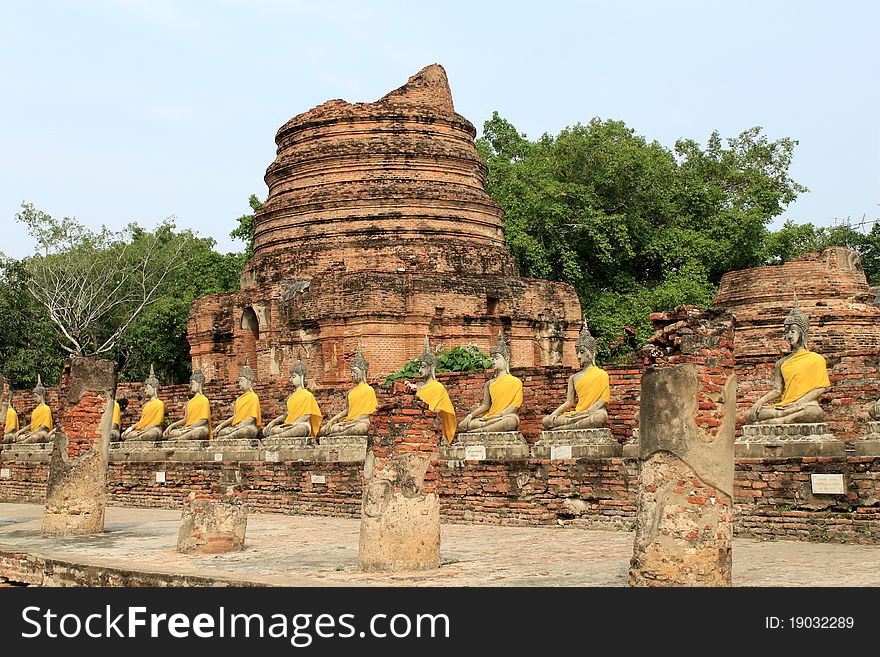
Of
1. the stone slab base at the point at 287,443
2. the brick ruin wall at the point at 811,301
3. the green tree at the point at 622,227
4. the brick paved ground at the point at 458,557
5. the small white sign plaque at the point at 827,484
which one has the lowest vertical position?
the brick paved ground at the point at 458,557

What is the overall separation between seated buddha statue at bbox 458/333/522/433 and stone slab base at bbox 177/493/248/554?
3947 mm

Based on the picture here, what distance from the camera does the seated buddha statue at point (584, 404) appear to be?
12039 mm

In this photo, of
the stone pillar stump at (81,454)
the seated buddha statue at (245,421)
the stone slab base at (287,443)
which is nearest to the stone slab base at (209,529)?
the stone pillar stump at (81,454)

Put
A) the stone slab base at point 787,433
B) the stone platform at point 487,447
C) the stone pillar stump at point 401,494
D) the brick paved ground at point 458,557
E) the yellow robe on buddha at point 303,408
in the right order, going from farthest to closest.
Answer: the yellow robe on buddha at point 303,408 < the stone platform at point 487,447 < the stone slab base at point 787,433 < the stone pillar stump at point 401,494 < the brick paved ground at point 458,557

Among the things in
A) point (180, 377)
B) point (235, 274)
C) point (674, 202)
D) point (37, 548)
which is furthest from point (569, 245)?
point (37, 548)

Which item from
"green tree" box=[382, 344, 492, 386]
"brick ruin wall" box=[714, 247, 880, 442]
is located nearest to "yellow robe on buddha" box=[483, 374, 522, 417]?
"green tree" box=[382, 344, 492, 386]

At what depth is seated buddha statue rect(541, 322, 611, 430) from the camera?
1204cm

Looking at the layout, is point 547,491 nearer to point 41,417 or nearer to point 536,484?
point 536,484

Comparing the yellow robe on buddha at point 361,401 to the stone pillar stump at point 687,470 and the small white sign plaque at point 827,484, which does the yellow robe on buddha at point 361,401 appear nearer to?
the small white sign plaque at point 827,484

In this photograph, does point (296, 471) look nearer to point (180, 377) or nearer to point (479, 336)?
point (479, 336)

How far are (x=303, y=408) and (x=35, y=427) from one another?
279 inches

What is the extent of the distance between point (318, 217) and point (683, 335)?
693 inches

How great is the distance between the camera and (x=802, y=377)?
34.9 ft

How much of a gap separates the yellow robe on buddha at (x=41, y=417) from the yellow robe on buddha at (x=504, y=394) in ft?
33.8
